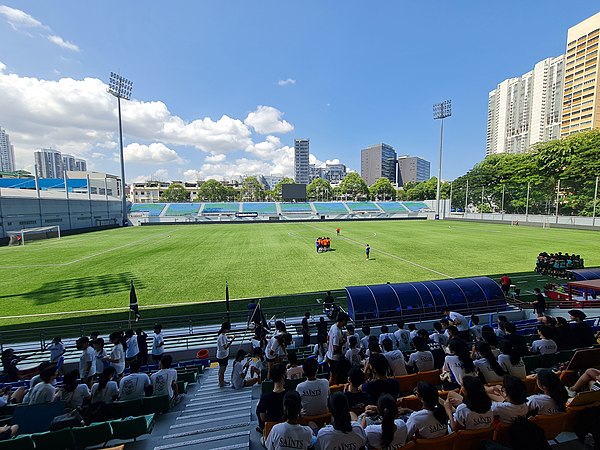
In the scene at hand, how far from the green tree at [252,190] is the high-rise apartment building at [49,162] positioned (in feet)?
342

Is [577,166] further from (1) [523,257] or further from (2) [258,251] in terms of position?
(2) [258,251]

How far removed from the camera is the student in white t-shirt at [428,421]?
3.11m

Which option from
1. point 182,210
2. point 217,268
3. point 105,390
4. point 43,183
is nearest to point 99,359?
point 105,390

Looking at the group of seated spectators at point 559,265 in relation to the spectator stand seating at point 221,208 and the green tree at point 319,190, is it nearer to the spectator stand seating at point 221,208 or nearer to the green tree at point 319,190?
the spectator stand seating at point 221,208

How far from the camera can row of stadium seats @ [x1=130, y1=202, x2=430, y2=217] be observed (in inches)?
3322

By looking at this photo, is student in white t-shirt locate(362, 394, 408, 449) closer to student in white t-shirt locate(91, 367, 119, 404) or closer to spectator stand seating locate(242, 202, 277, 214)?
student in white t-shirt locate(91, 367, 119, 404)

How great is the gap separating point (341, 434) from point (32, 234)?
174ft

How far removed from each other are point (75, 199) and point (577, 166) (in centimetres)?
9144

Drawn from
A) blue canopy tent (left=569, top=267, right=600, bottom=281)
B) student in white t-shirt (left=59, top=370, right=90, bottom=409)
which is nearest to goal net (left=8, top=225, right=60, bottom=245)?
student in white t-shirt (left=59, top=370, right=90, bottom=409)

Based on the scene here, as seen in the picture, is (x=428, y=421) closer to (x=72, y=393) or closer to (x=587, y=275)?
(x=72, y=393)

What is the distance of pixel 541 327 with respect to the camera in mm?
6219

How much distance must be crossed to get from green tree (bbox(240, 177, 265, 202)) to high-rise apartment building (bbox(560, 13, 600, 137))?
113535mm

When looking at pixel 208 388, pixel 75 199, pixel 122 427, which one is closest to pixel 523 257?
pixel 208 388

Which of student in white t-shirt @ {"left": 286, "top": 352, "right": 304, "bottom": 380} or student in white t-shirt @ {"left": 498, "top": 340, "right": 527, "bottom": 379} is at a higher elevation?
student in white t-shirt @ {"left": 498, "top": 340, "right": 527, "bottom": 379}
